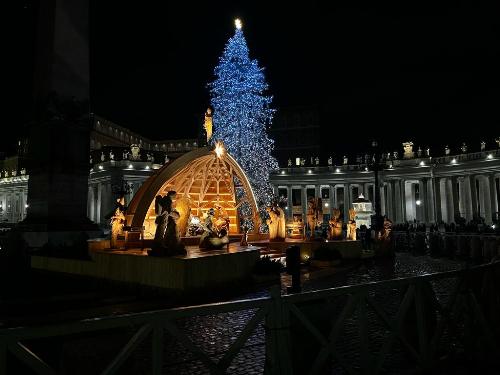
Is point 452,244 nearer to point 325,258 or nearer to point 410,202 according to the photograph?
point 325,258

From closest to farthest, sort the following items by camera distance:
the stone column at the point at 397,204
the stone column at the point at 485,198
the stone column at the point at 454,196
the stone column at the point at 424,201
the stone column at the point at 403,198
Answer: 1. the stone column at the point at 485,198
2. the stone column at the point at 454,196
3. the stone column at the point at 424,201
4. the stone column at the point at 403,198
5. the stone column at the point at 397,204

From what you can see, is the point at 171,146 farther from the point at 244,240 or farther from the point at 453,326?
the point at 453,326

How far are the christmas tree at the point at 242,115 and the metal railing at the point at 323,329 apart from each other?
1034 inches

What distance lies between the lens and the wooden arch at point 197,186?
725 inches

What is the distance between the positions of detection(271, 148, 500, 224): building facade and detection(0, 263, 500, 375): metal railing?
174ft

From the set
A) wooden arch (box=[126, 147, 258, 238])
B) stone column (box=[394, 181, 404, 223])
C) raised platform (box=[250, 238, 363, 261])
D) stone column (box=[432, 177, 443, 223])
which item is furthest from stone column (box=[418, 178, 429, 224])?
wooden arch (box=[126, 147, 258, 238])

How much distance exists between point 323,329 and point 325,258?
47.8 feet

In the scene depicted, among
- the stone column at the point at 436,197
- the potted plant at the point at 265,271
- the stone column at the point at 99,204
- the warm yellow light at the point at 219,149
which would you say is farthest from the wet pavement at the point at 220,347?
the stone column at the point at 99,204

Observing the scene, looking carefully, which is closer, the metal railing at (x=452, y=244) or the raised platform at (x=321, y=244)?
the metal railing at (x=452, y=244)

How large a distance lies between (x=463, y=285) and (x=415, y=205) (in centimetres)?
7356

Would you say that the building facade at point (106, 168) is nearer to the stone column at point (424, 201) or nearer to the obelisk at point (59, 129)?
the obelisk at point (59, 129)

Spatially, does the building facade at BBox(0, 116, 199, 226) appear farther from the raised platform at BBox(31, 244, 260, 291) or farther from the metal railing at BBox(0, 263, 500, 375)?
the metal railing at BBox(0, 263, 500, 375)

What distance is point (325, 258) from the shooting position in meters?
19.3

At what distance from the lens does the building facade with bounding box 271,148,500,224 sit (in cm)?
6078
